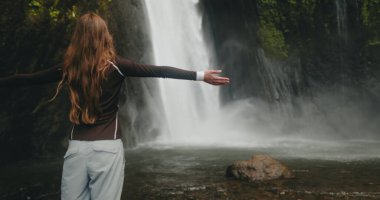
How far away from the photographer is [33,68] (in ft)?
35.0

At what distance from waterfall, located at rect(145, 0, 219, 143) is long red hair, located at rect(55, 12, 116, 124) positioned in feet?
46.0

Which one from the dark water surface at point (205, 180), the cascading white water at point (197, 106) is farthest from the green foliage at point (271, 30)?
the dark water surface at point (205, 180)

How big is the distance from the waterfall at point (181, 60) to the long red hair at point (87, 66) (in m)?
14.0

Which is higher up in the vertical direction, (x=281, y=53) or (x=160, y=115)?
(x=281, y=53)

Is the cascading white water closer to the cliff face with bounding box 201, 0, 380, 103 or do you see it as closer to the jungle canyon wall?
the jungle canyon wall

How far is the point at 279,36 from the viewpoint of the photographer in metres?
19.6

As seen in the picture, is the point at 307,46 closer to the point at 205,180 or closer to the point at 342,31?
the point at 342,31

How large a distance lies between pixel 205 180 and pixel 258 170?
104cm

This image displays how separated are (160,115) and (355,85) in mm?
8903

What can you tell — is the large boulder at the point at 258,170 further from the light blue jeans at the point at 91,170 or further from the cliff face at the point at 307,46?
the cliff face at the point at 307,46

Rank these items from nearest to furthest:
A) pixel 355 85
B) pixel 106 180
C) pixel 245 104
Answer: pixel 106 180 < pixel 355 85 < pixel 245 104

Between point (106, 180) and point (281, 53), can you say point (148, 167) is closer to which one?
point (106, 180)

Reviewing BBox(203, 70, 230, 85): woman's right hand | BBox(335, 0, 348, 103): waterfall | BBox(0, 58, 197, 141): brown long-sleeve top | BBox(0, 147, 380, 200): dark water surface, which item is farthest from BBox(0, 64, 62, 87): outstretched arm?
BBox(335, 0, 348, 103): waterfall

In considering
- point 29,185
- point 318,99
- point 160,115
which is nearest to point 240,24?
point 318,99
